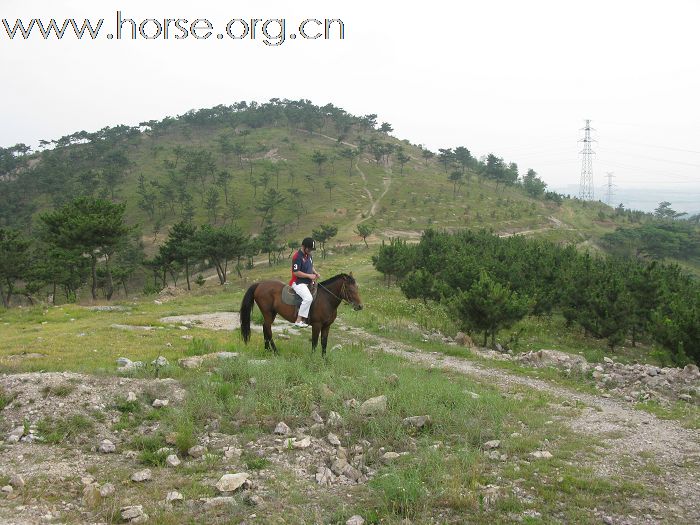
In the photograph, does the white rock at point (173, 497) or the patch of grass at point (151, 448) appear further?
the patch of grass at point (151, 448)

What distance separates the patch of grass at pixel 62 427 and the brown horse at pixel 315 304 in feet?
15.1

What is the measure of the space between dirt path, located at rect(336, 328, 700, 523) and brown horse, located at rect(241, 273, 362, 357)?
12.2 ft

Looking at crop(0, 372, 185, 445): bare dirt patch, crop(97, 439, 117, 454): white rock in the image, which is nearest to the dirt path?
crop(97, 439, 117, 454): white rock

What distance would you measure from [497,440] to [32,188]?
101470mm

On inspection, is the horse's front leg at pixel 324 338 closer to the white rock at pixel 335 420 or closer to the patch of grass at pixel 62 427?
the white rock at pixel 335 420

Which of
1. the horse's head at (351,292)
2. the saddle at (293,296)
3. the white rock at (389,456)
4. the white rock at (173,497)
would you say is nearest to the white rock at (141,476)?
the white rock at (173,497)

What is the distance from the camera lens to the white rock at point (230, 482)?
16.0 feet

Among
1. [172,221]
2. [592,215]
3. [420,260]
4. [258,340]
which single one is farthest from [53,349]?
[592,215]

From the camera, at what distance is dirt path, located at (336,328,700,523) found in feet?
16.5

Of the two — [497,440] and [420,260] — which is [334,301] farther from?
[420,260]

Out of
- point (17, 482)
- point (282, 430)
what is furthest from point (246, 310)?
point (17, 482)

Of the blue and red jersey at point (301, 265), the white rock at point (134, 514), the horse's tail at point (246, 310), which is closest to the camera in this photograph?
the white rock at point (134, 514)

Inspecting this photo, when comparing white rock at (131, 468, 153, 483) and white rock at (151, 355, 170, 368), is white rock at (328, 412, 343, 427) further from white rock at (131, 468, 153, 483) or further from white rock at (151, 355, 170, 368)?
white rock at (151, 355, 170, 368)

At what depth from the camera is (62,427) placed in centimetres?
609
